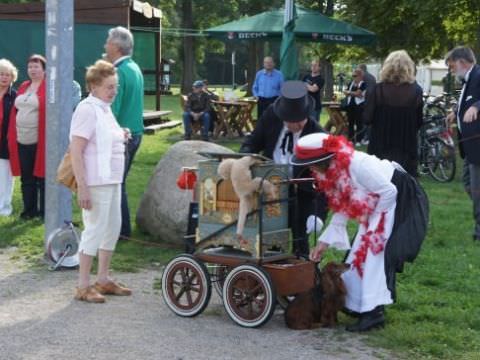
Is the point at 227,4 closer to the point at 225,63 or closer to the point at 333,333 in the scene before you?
the point at 225,63

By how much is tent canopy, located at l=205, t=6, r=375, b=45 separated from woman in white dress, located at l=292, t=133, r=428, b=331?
12.5m

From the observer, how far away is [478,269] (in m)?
7.94

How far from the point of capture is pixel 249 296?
6016mm

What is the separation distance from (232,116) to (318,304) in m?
15.7

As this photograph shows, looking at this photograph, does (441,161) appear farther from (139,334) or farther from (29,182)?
(139,334)

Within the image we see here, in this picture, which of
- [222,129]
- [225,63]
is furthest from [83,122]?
[225,63]

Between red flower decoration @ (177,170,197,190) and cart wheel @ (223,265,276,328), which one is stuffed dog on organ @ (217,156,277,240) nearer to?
cart wheel @ (223,265,276,328)

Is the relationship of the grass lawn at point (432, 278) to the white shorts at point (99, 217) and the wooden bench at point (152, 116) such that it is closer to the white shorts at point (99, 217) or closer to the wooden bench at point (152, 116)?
the white shorts at point (99, 217)

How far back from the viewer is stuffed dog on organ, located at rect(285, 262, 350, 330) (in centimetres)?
599

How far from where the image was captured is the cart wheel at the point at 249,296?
231 inches

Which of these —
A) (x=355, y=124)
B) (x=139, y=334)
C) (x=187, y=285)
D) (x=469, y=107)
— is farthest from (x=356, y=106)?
(x=139, y=334)

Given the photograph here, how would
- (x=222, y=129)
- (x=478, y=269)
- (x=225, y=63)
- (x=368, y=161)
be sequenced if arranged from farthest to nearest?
(x=225, y=63) → (x=222, y=129) → (x=478, y=269) → (x=368, y=161)

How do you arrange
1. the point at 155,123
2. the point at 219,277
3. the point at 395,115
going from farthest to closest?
the point at 155,123
the point at 395,115
the point at 219,277

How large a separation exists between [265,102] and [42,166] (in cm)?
945
